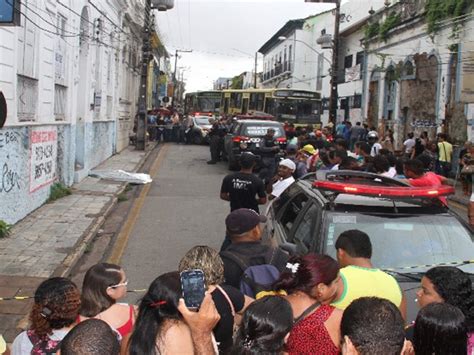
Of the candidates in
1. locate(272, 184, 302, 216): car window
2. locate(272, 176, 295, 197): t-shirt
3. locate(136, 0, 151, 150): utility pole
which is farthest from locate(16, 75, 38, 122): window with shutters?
locate(136, 0, 151, 150): utility pole

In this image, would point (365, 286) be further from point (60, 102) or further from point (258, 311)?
point (60, 102)

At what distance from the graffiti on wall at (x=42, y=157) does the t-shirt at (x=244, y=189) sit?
→ 561 centimetres

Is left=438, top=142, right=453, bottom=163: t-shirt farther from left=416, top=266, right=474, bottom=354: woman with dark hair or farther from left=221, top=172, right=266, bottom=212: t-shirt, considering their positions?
left=416, top=266, right=474, bottom=354: woman with dark hair

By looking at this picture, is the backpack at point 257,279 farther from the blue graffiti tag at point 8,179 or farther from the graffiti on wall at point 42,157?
the graffiti on wall at point 42,157

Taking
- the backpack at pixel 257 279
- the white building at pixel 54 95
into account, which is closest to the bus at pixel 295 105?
the white building at pixel 54 95

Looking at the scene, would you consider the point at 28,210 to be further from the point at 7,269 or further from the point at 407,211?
the point at 407,211

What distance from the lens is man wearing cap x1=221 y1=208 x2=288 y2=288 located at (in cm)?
448

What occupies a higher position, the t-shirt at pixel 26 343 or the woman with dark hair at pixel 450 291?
the woman with dark hair at pixel 450 291

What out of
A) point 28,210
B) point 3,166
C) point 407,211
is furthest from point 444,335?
point 28,210

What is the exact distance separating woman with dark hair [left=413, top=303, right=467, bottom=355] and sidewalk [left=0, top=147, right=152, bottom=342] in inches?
178

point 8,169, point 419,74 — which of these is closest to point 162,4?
point 419,74

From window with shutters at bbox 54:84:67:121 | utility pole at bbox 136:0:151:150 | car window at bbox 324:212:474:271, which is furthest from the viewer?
utility pole at bbox 136:0:151:150

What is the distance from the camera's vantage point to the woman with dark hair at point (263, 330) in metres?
2.70

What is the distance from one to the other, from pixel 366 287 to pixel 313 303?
0.62m
